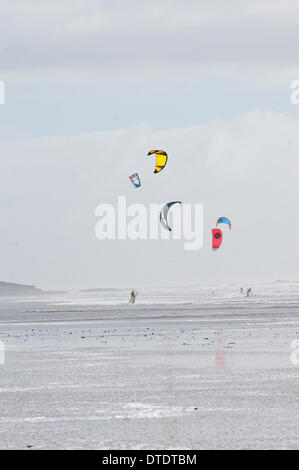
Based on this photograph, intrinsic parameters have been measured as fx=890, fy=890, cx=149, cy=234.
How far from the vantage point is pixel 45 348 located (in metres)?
24.8

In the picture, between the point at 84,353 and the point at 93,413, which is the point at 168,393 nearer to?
the point at 93,413

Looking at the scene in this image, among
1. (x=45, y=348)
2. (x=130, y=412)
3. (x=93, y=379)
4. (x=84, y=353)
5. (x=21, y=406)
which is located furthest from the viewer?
(x=45, y=348)

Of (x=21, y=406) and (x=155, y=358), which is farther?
(x=155, y=358)

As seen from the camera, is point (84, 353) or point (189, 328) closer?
point (84, 353)

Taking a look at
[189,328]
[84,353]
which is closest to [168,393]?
[84,353]

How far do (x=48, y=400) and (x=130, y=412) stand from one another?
199 centimetres

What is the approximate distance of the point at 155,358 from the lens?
815 inches

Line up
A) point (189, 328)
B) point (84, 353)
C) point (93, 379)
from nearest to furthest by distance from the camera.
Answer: point (93, 379)
point (84, 353)
point (189, 328)

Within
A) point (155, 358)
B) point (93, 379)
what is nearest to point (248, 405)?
point (93, 379)

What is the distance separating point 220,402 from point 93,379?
3979 mm

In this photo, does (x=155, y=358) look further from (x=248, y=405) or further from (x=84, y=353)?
(x=248, y=405)
